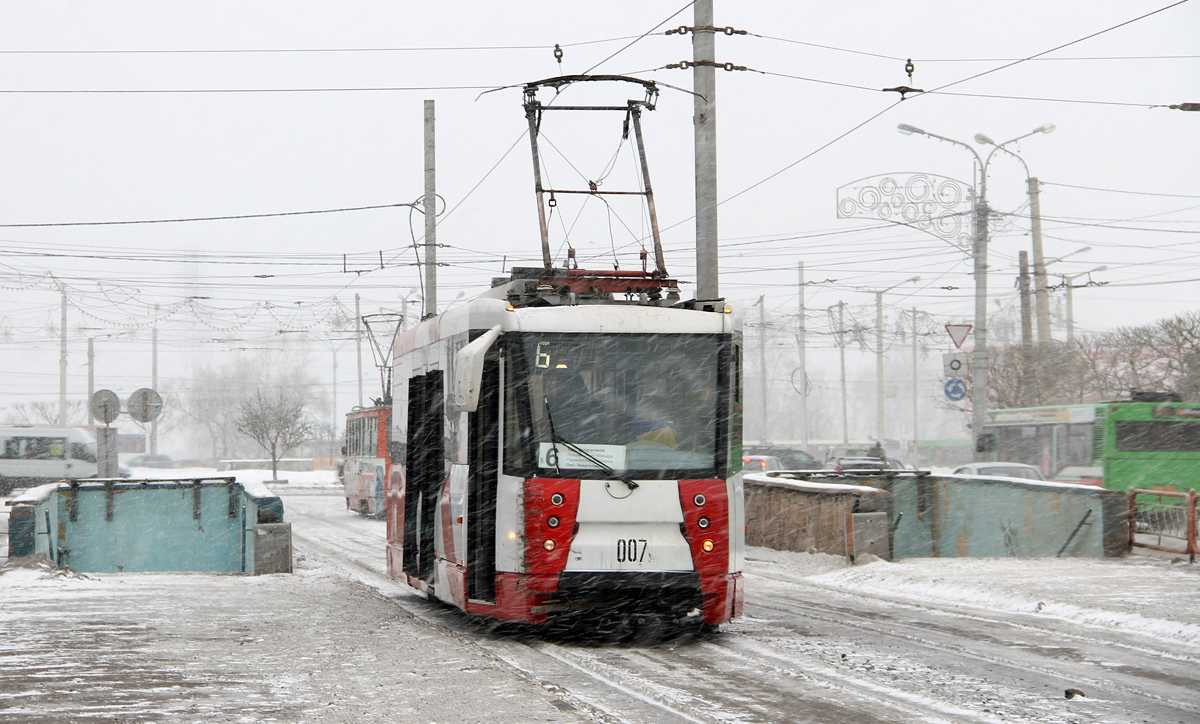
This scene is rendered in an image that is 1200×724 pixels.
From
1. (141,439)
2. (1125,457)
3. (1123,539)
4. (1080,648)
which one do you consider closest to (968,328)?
(1125,457)

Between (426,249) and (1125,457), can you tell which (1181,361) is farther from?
(426,249)

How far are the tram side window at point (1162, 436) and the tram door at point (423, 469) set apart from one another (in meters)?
17.5

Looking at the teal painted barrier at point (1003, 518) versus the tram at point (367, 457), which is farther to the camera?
the tram at point (367, 457)

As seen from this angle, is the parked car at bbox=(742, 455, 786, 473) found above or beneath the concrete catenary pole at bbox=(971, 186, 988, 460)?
beneath

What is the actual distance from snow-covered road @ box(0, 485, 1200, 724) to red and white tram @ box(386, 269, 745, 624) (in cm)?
48

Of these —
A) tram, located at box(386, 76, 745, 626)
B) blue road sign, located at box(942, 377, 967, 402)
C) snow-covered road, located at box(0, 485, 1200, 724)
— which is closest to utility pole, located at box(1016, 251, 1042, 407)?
blue road sign, located at box(942, 377, 967, 402)

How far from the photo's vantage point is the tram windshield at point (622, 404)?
9273 millimetres

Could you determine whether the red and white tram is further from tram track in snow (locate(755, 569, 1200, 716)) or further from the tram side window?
the tram side window

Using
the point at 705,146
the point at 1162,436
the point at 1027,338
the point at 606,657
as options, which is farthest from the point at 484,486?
the point at 1027,338

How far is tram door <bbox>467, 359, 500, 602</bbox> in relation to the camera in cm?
941

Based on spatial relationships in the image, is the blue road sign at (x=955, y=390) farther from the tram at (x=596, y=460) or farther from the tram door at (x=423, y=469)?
the tram at (x=596, y=460)

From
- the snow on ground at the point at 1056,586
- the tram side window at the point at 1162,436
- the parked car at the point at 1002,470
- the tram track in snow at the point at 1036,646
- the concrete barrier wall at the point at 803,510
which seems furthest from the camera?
the tram side window at the point at 1162,436

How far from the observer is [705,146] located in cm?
1525

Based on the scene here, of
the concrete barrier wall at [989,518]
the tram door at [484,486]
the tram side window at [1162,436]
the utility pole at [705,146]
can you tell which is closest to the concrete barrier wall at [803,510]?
the concrete barrier wall at [989,518]
